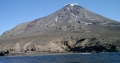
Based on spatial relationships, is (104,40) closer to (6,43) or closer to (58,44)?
(58,44)

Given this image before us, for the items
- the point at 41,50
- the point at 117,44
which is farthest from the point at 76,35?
the point at 117,44

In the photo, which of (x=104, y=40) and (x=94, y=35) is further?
(x=94, y=35)

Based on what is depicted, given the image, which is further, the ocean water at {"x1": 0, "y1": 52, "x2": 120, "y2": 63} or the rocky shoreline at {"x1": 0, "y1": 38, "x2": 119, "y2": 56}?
the rocky shoreline at {"x1": 0, "y1": 38, "x2": 119, "y2": 56}

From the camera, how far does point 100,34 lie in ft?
467

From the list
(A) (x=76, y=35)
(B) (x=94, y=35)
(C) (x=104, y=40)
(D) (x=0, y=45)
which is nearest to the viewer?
(C) (x=104, y=40)

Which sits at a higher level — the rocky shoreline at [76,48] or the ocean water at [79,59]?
the rocky shoreline at [76,48]

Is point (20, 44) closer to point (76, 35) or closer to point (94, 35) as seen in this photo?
point (76, 35)

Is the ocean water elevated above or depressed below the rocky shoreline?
below

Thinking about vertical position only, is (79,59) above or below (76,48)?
below

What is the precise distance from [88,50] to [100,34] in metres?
24.6

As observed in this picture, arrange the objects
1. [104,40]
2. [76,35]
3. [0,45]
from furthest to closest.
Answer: [0,45] < [76,35] < [104,40]

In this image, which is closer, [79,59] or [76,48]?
[79,59]

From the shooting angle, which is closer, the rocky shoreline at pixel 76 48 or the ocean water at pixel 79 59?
the ocean water at pixel 79 59

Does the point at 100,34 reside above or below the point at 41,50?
above
